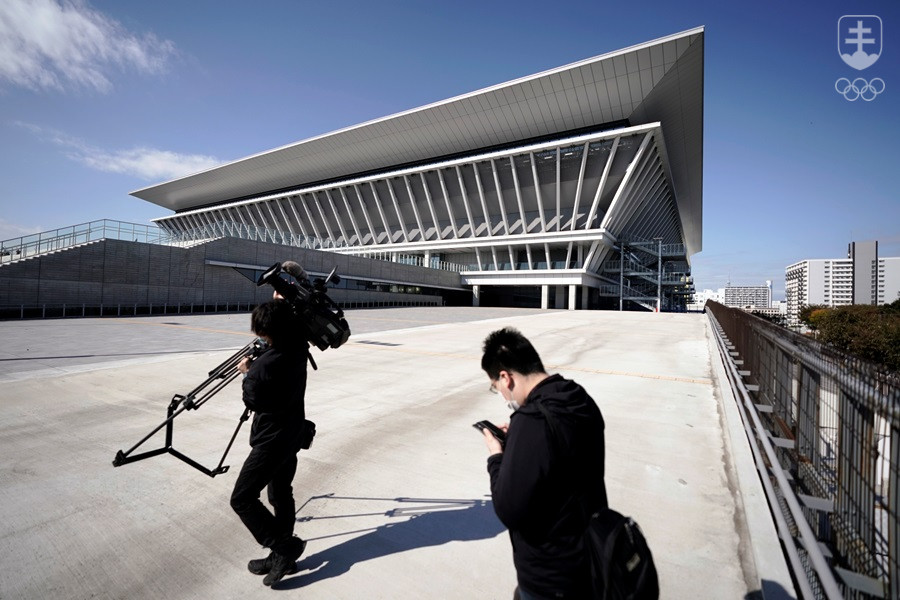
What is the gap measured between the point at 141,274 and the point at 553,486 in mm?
28691

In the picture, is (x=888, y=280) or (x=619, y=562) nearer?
(x=619, y=562)

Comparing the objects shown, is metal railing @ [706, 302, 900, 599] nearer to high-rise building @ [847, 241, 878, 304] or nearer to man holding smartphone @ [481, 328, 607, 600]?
man holding smartphone @ [481, 328, 607, 600]

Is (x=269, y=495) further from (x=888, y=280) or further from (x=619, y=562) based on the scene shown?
(x=888, y=280)

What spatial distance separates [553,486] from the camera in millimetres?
1438

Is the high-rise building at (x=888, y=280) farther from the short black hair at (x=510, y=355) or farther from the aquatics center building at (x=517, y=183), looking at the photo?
the short black hair at (x=510, y=355)

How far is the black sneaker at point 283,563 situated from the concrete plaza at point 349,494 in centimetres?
8

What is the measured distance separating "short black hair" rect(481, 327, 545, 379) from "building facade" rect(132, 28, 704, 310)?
3171cm

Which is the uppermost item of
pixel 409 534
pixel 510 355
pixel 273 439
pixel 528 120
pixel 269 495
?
pixel 528 120

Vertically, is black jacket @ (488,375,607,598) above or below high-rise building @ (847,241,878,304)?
below

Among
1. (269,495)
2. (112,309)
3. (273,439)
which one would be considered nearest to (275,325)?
(273,439)

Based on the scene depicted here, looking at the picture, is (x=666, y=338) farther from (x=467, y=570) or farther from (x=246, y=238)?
(x=246, y=238)

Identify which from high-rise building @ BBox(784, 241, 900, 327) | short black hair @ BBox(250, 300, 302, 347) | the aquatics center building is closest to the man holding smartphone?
short black hair @ BBox(250, 300, 302, 347)

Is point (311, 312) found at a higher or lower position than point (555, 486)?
higher

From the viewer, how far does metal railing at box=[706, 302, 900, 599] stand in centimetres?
174
